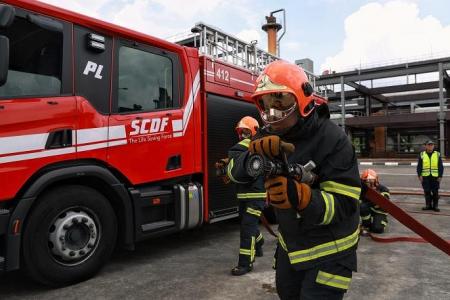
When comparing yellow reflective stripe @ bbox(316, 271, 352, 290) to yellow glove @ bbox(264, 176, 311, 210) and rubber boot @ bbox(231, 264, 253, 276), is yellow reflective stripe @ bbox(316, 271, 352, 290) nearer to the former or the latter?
yellow glove @ bbox(264, 176, 311, 210)

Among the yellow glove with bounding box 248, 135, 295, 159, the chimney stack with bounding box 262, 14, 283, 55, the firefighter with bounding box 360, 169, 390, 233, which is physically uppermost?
the chimney stack with bounding box 262, 14, 283, 55

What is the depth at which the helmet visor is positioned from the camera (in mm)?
1783

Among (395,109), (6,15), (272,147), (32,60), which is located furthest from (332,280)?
(395,109)

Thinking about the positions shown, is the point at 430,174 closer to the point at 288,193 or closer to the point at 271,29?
the point at 288,193

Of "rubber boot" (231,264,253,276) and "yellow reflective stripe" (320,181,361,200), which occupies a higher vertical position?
"yellow reflective stripe" (320,181,361,200)

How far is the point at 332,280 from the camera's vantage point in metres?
1.74

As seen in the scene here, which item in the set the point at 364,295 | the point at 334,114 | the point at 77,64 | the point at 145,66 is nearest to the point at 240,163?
the point at 364,295

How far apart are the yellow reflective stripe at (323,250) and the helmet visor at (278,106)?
0.58 metres

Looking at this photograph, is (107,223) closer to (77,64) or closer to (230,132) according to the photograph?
(77,64)

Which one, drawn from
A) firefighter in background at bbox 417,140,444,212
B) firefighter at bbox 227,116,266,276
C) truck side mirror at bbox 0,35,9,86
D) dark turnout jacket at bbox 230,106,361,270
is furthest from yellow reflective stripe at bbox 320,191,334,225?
firefighter in background at bbox 417,140,444,212

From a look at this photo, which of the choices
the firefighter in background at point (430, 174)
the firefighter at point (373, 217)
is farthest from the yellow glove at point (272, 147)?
the firefighter in background at point (430, 174)

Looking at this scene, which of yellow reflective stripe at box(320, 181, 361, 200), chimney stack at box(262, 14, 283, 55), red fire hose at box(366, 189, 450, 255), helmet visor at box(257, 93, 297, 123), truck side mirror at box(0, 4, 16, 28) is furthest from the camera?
chimney stack at box(262, 14, 283, 55)

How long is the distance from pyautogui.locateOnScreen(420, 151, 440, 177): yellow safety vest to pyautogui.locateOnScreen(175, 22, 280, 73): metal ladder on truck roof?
432 centimetres

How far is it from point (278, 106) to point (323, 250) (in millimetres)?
653
